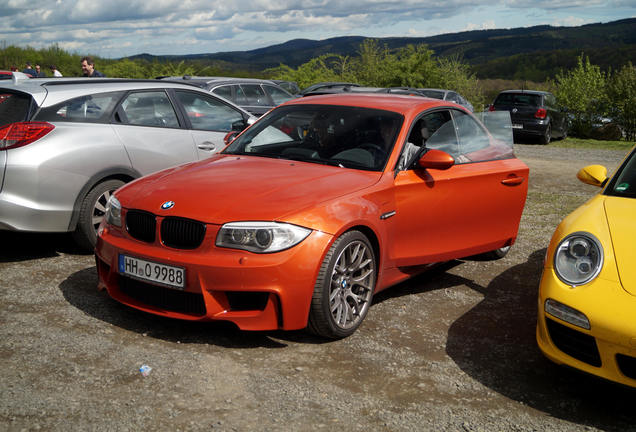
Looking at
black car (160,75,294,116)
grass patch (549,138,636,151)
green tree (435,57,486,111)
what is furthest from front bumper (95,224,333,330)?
green tree (435,57,486,111)

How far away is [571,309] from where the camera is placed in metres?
3.54

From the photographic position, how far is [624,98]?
23.8 m

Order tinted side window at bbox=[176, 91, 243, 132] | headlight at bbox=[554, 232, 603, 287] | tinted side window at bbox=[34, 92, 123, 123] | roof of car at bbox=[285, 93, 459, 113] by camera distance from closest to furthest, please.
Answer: headlight at bbox=[554, 232, 603, 287], roof of car at bbox=[285, 93, 459, 113], tinted side window at bbox=[34, 92, 123, 123], tinted side window at bbox=[176, 91, 243, 132]

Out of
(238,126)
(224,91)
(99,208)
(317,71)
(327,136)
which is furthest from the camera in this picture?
(317,71)

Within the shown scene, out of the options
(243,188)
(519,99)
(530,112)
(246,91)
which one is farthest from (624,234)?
(519,99)

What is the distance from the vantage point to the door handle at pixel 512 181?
5.66m

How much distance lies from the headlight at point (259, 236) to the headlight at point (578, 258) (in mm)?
1529

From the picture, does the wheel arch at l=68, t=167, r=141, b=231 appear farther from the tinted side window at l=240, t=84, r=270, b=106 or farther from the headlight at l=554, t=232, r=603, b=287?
the tinted side window at l=240, t=84, r=270, b=106

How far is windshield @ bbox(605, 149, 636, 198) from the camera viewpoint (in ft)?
14.2

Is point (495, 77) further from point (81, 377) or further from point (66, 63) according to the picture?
point (81, 377)

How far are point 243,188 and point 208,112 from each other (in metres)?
3.24

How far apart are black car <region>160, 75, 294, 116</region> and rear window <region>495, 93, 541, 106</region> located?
30.0 ft

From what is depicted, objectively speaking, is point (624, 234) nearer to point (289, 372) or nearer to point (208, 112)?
point (289, 372)

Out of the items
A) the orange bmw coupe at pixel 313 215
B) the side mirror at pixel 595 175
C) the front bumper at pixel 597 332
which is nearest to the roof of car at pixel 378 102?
the orange bmw coupe at pixel 313 215
